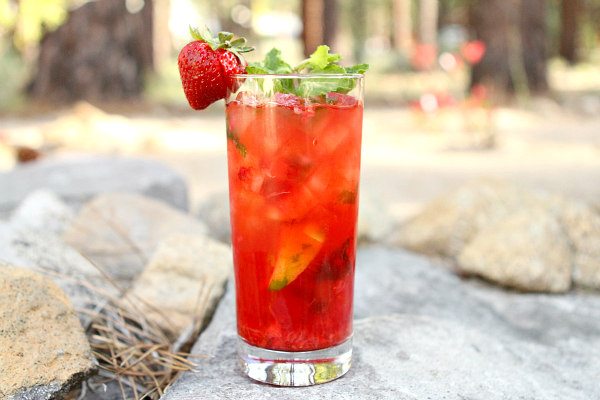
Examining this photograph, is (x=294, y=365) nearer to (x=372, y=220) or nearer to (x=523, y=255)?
(x=523, y=255)

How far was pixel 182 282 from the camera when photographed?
2.47 metres

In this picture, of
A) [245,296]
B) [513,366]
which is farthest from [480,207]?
[245,296]

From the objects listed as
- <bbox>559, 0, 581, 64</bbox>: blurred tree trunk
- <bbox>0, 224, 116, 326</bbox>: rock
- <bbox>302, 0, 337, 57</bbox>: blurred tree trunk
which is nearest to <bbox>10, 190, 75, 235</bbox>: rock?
<bbox>0, 224, 116, 326</bbox>: rock

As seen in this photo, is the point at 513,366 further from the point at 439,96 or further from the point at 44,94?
the point at 44,94

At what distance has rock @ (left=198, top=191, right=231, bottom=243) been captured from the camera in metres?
3.47

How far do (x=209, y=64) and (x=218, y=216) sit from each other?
6.43 ft

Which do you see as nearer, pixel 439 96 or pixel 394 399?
pixel 394 399

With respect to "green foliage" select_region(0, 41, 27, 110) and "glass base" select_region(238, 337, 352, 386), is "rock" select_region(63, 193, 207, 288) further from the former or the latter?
"green foliage" select_region(0, 41, 27, 110)

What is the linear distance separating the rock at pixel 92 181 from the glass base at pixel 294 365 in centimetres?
212

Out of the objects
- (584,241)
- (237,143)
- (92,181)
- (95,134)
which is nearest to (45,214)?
(92,181)

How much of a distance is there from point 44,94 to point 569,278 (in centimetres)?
972

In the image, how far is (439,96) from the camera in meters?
8.15

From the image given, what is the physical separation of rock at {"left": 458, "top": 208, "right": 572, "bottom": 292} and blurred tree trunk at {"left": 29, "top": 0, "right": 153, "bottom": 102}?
8.84 metres

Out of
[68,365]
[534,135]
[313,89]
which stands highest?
[313,89]
